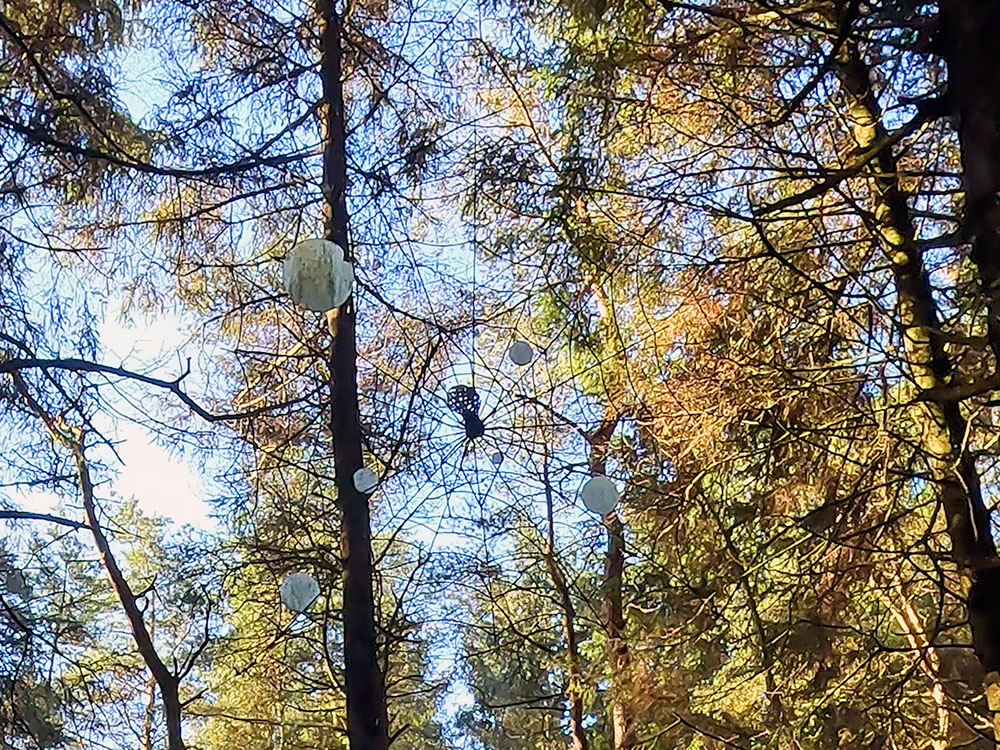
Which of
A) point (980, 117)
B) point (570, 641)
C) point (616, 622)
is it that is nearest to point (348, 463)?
point (980, 117)

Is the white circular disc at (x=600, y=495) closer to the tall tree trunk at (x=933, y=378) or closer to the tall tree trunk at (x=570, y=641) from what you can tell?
the tall tree trunk at (x=933, y=378)

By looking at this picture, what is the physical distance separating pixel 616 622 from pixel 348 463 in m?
2.60

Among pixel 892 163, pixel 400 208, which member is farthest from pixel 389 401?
pixel 892 163

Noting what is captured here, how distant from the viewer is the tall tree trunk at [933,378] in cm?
258

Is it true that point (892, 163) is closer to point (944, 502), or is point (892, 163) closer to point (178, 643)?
point (944, 502)

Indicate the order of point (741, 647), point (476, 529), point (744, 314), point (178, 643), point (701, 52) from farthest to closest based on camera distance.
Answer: point (178, 643)
point (476, 529)
point (741, 647)
point (744, 314)
point (701, 52)

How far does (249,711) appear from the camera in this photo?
562cm

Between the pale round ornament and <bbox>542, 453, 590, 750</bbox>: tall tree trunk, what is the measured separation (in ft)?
9.61

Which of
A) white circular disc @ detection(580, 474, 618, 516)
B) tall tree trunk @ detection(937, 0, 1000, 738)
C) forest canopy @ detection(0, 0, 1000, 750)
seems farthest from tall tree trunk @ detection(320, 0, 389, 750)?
tall tree trunk @ detection(937, 0, 1000, 738)

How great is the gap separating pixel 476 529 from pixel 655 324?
1395 millimetres

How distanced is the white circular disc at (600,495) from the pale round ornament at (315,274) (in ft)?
3.31

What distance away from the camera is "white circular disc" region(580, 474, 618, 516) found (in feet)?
9.86

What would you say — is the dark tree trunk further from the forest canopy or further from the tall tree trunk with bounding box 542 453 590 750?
the tall tree trunk with bounding box 542 453 590 750

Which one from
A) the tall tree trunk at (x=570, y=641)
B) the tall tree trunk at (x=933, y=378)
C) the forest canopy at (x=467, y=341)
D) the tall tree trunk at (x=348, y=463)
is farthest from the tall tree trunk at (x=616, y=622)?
the tall tree trunk at (x=933, y=378)
